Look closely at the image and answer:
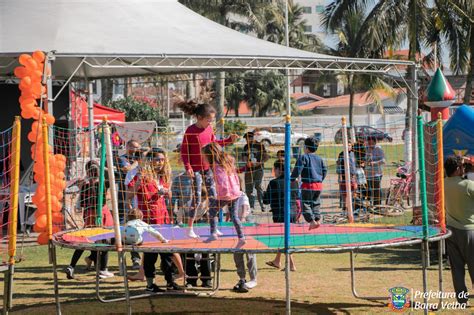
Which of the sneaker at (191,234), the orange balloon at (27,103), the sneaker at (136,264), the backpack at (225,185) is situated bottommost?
the sneaker at (136,264)

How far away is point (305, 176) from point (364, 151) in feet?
15.7

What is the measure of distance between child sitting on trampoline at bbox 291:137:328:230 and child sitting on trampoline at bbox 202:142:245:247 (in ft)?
8.85

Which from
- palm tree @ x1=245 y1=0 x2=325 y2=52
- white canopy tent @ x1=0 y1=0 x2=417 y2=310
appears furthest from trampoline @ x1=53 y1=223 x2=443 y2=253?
palm tree @ x1=245 y1=0 x2=325 y2=52

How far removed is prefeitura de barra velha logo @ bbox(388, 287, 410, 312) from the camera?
9.00 m

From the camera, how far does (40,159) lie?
9.54 meters

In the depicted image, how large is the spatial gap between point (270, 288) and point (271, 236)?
1.34m

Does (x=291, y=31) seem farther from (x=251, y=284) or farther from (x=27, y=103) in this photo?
(x=251, y=284)

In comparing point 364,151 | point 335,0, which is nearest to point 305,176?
point 364,151

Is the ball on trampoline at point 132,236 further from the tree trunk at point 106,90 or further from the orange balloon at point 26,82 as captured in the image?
the tree trunk at point 106,90

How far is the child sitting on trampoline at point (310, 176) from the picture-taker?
11727mm

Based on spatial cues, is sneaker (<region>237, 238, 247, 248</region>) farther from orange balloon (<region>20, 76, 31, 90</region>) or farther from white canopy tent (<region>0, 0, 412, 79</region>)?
white canopy tent (<region>0, 0, 412, 79</region>)

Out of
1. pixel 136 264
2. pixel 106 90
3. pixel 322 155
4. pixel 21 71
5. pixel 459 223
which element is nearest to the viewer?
pixel 459 223

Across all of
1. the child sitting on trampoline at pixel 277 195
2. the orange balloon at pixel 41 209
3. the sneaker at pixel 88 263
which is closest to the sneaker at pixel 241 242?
the orange balloon at pixel 41 209

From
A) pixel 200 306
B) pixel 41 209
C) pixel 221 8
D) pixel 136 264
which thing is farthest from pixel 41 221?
pixel 221 8
